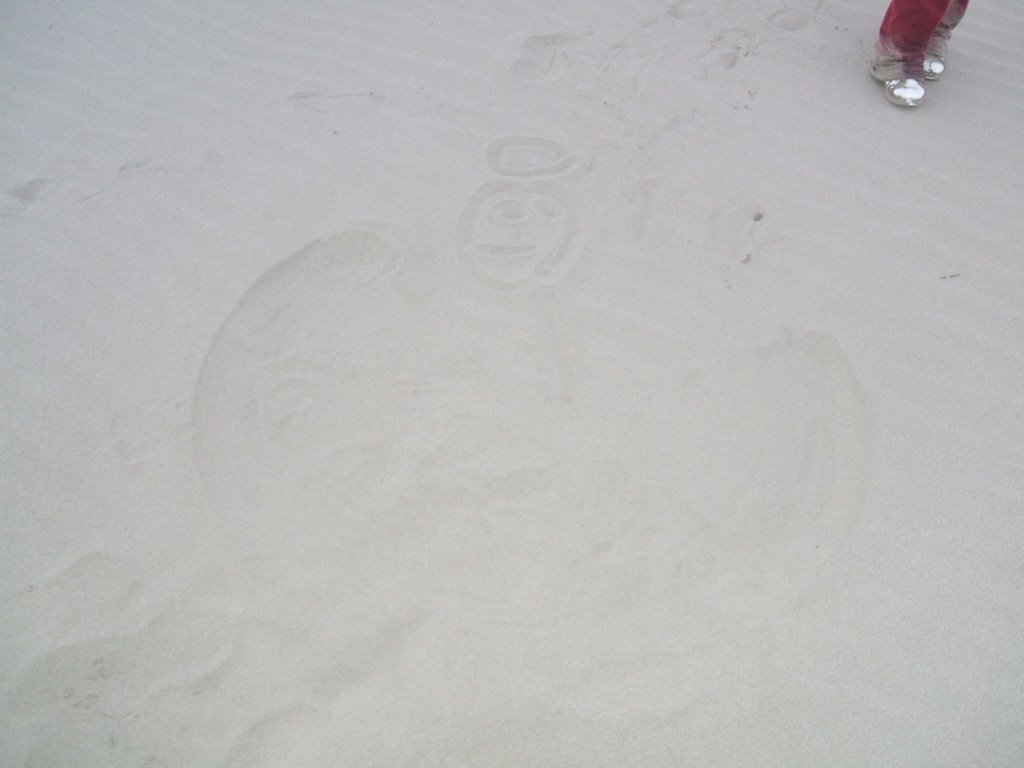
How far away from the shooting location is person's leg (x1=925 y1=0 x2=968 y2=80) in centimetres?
268

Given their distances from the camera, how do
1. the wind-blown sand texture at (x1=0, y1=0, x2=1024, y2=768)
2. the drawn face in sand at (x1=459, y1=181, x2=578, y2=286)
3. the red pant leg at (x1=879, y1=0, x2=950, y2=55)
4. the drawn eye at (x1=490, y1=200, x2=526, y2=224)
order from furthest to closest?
the red pant leg at (x1=879, y1=0, x2=950, y2=55)
the drawn eye at (x1=490, y1=200, x2=526, y2=224)
the drawn face in sand at (x1=459, y1=181, x2=578, y2=286)
the wind-blown sand texture at (x1=0, y1=0, x2=1024, y2=768)

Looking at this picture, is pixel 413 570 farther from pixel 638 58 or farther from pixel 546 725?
pixel 638 58

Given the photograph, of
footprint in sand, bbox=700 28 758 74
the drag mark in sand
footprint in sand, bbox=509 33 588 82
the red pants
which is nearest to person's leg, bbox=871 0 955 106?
the red pants

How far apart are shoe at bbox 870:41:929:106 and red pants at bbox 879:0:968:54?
0.11ft

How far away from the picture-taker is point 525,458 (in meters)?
1.73

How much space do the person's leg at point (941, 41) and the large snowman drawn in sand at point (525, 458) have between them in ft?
5.10

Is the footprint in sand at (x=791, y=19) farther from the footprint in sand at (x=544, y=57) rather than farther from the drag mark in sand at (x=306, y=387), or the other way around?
the drag mark in sand at (x=306, y=387)

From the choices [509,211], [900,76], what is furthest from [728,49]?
[509,211]

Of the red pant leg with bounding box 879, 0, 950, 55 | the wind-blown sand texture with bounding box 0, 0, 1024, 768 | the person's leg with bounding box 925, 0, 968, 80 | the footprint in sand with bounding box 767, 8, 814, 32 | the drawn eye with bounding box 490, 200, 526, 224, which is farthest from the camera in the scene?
the footprint in sand with bounding box 767, 8, 814, 32

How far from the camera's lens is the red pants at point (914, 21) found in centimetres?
252

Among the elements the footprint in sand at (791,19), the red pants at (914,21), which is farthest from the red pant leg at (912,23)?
the footprint in sand at (791,19)

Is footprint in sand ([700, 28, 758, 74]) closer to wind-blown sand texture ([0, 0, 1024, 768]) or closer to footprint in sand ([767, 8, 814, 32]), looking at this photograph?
wind-blown sand texture ([0, 0, 1024, 768])

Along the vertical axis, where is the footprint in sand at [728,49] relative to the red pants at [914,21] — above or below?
below

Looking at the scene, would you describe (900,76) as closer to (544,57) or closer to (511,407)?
(544,57)
